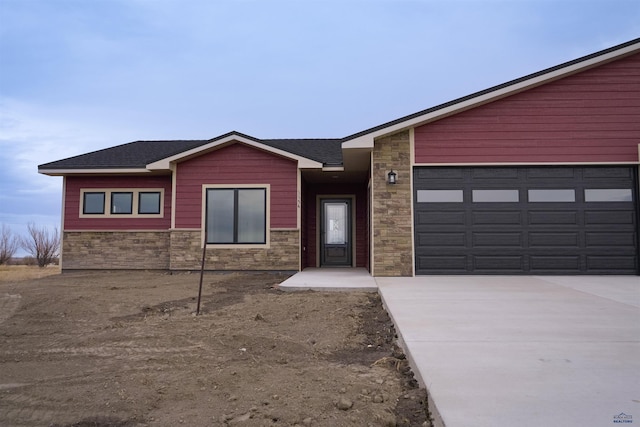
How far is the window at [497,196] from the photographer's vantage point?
30.4ft

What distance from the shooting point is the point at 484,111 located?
9375 millimetres

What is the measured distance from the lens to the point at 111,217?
12.4 m

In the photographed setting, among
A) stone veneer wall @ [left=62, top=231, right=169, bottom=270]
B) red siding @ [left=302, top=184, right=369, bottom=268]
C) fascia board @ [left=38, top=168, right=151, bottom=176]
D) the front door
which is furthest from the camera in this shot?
the front door

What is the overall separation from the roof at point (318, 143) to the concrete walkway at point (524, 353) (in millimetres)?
3973

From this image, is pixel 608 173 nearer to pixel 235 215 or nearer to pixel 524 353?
pixel 524 353

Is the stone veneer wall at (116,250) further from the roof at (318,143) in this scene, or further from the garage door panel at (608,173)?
the garage door panel at (608,173)

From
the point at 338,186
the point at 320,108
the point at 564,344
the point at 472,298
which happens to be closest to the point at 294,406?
the point at 564,344

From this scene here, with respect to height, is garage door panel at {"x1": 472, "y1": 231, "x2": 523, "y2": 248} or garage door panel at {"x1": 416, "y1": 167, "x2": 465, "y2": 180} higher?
garage door panel at {"x1": 416, "y1": 167, "x2": 465, "y2": 180}

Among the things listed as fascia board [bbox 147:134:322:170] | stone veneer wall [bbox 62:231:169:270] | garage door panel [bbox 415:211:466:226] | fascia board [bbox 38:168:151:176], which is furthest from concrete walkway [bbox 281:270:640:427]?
fascia board [bbox 38:168:151:176]

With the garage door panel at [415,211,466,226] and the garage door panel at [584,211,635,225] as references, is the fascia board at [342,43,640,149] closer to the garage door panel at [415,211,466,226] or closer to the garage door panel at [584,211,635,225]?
the garage door panel at [415,211,466,226]

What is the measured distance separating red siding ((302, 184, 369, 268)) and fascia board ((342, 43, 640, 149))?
426 centimetres

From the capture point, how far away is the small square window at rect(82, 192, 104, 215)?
40.9 feet

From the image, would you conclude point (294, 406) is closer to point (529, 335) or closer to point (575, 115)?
point (529, 335)

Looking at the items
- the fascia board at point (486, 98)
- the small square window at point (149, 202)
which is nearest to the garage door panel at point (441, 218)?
the fascia board at point (486, 98)
